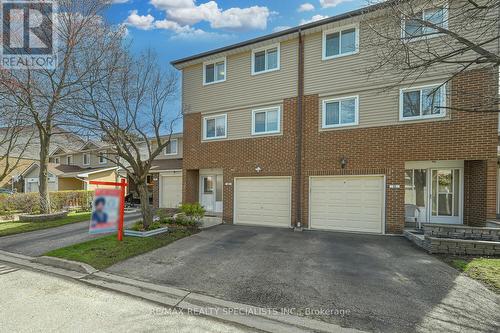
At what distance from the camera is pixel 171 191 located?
16.8 m

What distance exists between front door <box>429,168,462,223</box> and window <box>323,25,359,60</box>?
5.80 m

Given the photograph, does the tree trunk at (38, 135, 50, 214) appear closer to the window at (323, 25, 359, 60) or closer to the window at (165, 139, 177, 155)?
the window at (165, 139, 177, 155)

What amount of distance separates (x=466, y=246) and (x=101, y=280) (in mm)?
9294

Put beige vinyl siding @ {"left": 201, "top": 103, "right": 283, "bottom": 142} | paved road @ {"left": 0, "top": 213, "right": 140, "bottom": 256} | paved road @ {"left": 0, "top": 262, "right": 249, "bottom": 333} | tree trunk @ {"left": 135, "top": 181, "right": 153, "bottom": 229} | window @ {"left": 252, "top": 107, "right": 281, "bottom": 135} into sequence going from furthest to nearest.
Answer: beige vinyl siding @ {"left": 201, "top": 103, "right": 283, "bottom": 142}
window @ {"left": 252, "top": 107, "right": 281, "bottom": 135}
tree trunk @ {"left": 135, "top": 181, "right": 153, "bottom": 229}
paved road @ {"left": 0, "top": 213, "right": 140, "bottom": 256}
paved road @ {"left": 0, "top": 262, "right": 249, "bottom": 333}

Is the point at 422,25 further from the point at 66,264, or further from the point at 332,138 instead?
the point at 66,264

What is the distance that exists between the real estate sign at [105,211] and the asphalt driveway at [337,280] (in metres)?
2.21

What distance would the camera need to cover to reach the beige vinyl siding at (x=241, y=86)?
11031mm

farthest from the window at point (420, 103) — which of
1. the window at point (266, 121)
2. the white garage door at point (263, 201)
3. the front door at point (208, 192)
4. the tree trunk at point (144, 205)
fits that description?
the tree trunk at point (144, 205)

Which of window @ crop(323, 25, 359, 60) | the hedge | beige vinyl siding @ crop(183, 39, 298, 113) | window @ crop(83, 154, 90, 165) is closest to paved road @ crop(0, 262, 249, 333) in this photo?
beige vinyl siding @ crop(183, 39, 298, 113)

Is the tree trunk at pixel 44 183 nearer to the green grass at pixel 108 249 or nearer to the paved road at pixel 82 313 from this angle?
the green grass at pixel 108 249

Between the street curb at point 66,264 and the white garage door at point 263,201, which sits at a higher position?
the white garage door at point 263,201

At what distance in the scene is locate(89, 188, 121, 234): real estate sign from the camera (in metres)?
7.93

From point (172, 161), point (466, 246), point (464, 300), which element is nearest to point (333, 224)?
point (466, 246)

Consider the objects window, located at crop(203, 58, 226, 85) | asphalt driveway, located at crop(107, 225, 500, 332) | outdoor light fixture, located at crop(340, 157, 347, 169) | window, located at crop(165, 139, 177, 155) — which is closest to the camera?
asphalt driveway, located at crop(107, 225, 500, 332)
